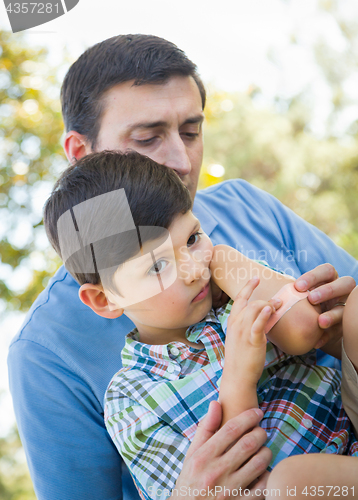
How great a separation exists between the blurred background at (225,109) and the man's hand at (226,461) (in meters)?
0.84

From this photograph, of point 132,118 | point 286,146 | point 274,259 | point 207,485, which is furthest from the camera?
point 286,146

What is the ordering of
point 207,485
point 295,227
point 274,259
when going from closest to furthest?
point 207,485, point 274,259, point 295,227

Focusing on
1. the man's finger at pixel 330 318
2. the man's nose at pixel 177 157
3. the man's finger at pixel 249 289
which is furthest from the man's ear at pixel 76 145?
the man's finger at pixel 330 318

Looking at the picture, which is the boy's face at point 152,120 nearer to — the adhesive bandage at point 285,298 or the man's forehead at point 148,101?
the man's forehead at point 148,101

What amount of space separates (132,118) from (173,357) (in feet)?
2.51

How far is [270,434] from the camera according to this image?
41.3 inches

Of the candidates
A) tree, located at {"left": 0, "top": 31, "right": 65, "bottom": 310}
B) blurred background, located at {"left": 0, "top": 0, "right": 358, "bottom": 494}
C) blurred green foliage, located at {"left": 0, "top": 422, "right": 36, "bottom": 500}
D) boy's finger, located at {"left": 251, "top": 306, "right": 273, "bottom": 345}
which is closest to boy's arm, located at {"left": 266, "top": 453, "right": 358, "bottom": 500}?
boy's finger, located at {"left": 251, "top": 306, "right": 273, "bottom": 345}

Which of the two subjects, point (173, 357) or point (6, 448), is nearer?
point (173, 357)

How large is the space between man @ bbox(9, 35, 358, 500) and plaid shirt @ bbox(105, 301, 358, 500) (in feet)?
0.28

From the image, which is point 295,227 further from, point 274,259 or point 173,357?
point 173,357

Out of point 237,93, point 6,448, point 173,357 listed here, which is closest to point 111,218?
point 173,357

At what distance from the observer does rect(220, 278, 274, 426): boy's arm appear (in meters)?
0.94

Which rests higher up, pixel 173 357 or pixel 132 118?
pixel 132 118

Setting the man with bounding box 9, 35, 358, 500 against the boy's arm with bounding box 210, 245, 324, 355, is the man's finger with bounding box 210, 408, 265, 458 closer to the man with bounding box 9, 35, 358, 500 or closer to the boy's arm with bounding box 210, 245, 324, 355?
the man with bounding box 9, 35, 358, 500
